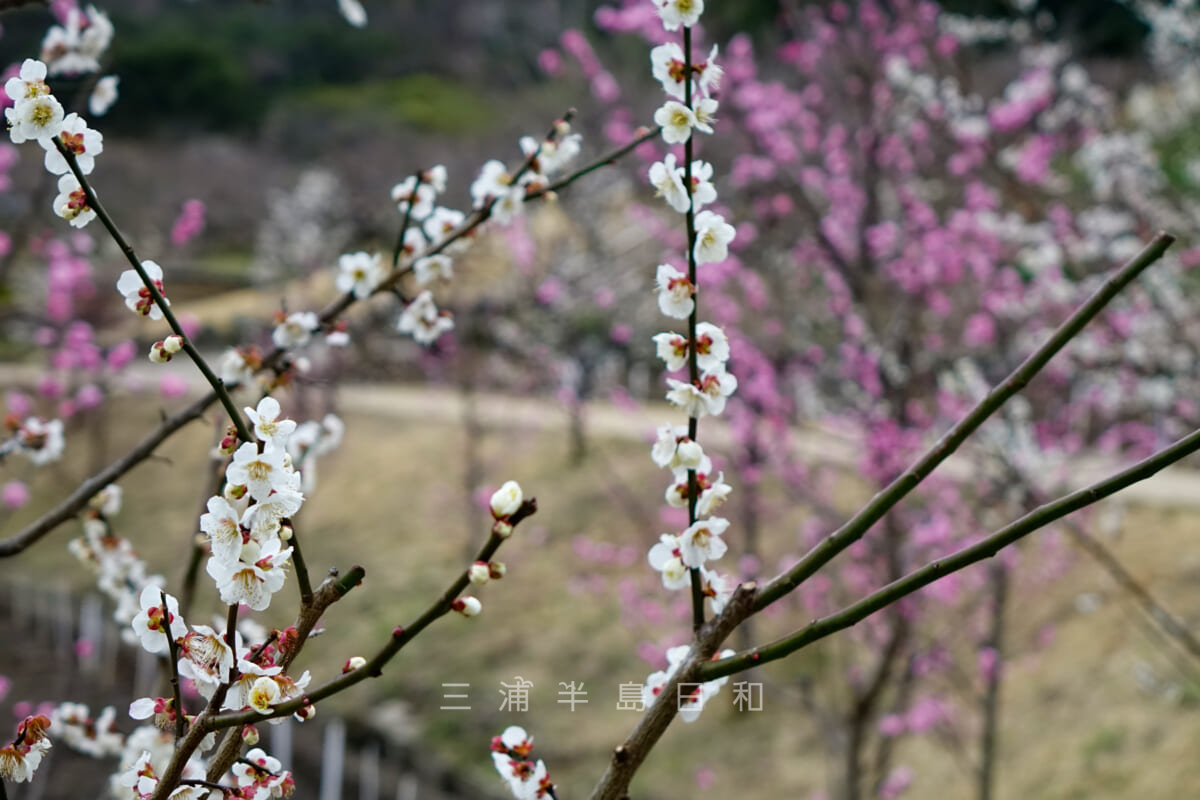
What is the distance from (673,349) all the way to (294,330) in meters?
0.83

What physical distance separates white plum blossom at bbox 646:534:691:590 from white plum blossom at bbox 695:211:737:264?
1.04 feet

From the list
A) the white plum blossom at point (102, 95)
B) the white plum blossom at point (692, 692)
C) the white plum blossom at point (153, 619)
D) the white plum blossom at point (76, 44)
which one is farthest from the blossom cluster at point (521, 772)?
the white plum blossom at point (76, 44)

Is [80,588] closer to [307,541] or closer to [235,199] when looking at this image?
[307,541]

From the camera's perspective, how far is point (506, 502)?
87 centimetres

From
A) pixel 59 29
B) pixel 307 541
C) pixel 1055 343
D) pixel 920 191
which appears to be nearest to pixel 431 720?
pixel 307 541

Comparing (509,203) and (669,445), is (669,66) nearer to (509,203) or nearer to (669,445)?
(669,445)

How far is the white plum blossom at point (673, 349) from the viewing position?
1.04 meters

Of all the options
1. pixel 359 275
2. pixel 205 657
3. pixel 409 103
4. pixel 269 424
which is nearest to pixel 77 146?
pixel 269 424

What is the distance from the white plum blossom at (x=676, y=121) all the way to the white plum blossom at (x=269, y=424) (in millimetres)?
494

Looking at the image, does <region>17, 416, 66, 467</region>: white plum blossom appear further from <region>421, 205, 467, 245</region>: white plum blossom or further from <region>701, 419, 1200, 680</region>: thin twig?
<region>701, 419, 1200, 680</region>: thin twig

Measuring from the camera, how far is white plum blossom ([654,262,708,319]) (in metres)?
1.00

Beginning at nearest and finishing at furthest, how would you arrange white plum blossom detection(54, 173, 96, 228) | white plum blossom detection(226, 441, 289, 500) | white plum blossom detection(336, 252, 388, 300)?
white plum blossom detection(226, 441, 289, 500) < white plum blossom detection(54, 173, 96, 228) < white plum blossom detection(336, 252, 388, 300)

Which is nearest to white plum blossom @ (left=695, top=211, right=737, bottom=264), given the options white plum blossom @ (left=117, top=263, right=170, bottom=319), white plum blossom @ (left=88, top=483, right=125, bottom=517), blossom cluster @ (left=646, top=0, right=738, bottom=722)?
blossom cluster @ (left=646, top=0, right=738, bottom=722)

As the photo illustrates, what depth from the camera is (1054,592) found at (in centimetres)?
674
